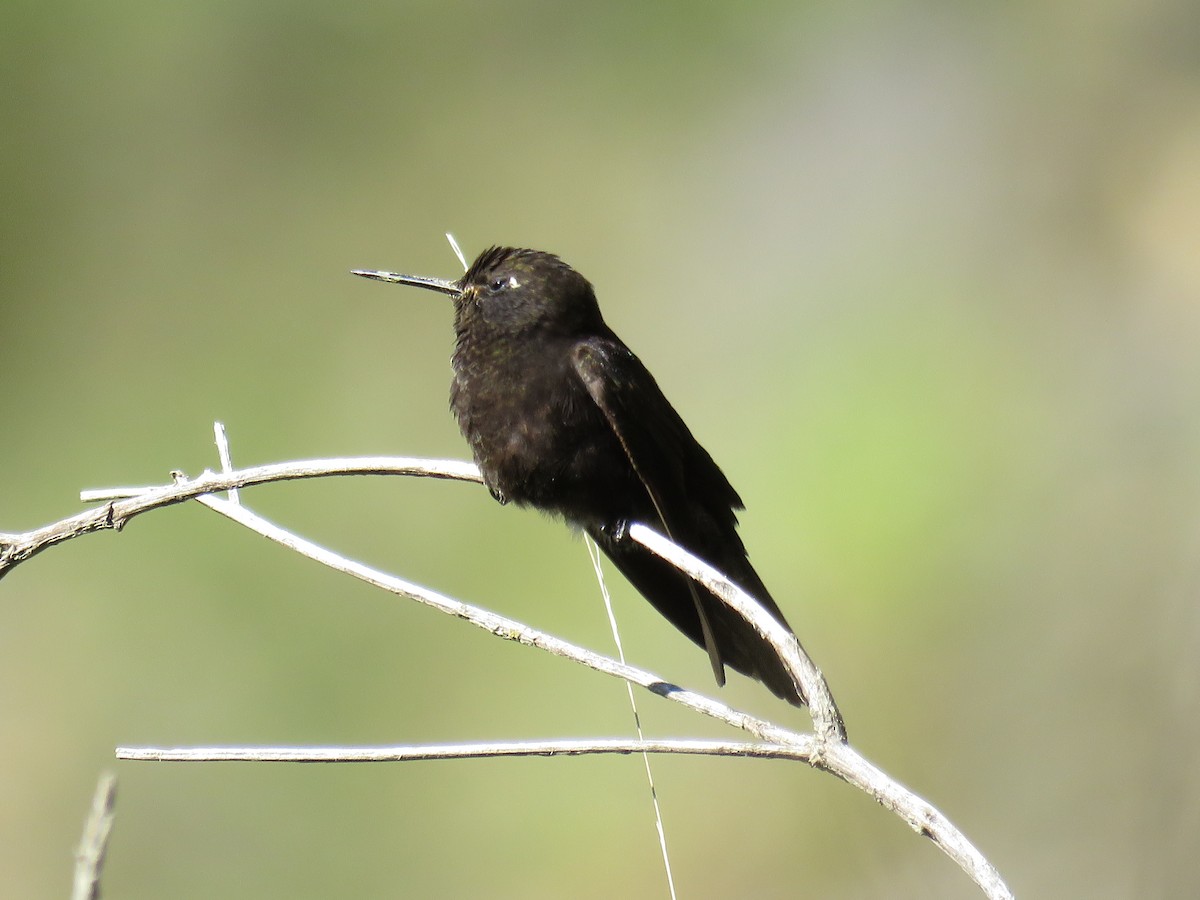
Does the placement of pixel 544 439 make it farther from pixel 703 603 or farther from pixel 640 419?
pixel 703 603

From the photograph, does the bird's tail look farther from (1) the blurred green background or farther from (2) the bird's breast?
(1) the blurred green background

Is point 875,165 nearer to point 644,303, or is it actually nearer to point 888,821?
point 644,303

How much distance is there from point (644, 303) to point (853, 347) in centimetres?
125

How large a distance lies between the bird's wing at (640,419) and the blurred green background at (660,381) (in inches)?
73.2

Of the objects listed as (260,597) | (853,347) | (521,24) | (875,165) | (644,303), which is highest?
(521,24)

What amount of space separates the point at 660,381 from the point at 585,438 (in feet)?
11.8

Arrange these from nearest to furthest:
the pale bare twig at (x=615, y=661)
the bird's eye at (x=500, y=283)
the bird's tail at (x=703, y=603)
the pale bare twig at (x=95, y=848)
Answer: the pale bare twig at (x=95, y=848) < the pale bare twig at (x=615, y=661) < the bird's tail at (x=703, y=603) < the bird's eye at (x=500, y=283)

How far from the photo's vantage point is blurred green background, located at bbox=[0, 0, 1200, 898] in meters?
5.37

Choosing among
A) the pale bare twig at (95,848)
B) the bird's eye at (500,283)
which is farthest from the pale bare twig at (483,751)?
the bird's eye at (500,283)

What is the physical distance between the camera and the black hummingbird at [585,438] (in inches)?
118

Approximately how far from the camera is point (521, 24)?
27.0ft

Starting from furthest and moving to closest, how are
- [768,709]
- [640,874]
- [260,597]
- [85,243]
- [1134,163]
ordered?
[85,243] < [1134,163] < [260,597] < [640,874] < [768,709]

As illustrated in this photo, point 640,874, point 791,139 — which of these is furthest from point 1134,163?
point 640,874

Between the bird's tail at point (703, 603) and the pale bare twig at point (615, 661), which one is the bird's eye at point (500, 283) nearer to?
the bird's tail at point (703, 603)
